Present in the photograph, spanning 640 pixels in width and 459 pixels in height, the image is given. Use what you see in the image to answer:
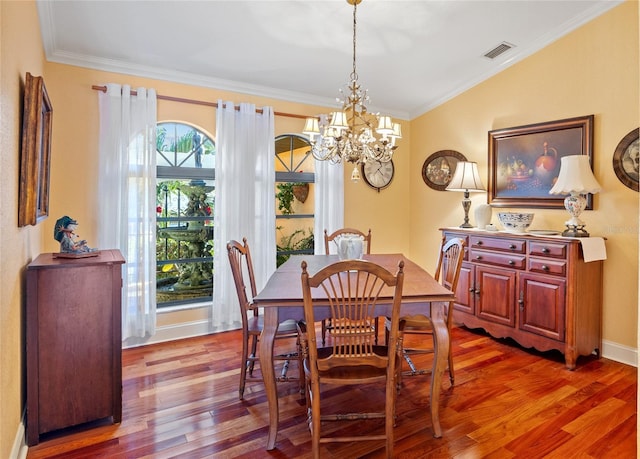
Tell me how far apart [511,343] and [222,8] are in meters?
3.83

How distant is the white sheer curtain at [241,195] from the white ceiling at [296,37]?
1.37 ft

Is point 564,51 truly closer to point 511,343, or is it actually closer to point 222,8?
point 511,343

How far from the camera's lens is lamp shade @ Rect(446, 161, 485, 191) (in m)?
3.91

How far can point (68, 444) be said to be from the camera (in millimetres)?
1978

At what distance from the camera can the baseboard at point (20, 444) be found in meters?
1.75

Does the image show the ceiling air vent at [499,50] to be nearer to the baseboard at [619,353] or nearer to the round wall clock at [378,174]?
the round wall clock at [378,174]

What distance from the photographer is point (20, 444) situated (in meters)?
1.86

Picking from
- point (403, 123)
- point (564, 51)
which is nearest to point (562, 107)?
point (564, 51)

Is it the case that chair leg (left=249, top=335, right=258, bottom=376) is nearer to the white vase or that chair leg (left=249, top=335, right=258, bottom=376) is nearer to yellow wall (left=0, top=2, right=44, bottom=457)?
yellow wall (left=0, top=2, right=44, bottom=457)

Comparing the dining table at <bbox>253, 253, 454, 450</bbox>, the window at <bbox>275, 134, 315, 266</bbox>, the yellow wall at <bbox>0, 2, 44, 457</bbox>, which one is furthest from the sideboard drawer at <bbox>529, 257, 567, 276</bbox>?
the yellow wall at <bbox>0, 2, 44, 457</bbox>

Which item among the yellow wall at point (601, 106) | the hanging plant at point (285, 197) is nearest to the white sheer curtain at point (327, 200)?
the hanging plant at point (285, 197)

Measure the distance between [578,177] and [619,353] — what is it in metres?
1.54

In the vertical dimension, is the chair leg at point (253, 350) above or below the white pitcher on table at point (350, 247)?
below

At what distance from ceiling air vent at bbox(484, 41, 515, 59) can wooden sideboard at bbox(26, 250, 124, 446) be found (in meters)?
3.80
